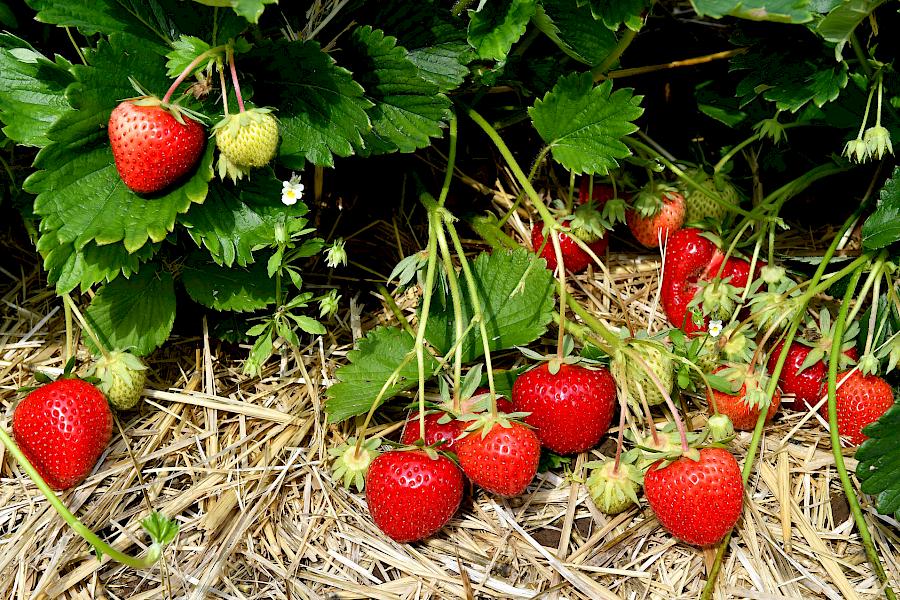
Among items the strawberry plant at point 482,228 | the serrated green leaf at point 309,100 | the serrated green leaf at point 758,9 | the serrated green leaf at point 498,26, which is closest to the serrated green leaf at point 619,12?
the strawberry plant at point 482,228

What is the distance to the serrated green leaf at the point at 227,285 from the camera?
164 cm

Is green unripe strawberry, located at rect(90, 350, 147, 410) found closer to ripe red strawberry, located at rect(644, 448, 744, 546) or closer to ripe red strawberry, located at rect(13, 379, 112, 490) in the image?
ripe red strawberry, located at rect(13, 379, 112, 490)

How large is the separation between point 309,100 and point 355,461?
2.05 ft

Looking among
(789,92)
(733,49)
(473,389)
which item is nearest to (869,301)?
(789,92)

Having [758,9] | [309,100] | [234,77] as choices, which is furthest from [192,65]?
[758,9]

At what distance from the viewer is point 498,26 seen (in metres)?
1.53

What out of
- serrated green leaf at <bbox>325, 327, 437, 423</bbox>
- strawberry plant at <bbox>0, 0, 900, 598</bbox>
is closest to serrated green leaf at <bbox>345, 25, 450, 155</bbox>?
strawberry plant at <bbox>0, 0, 900, 598</bbox>

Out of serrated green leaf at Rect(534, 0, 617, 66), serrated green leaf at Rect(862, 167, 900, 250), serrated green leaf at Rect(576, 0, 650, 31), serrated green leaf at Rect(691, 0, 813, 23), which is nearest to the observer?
serrated green leaf at Rect(691, 0, 813, 23)

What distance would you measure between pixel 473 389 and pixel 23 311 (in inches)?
39.7

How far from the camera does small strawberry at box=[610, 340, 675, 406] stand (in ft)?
4.92

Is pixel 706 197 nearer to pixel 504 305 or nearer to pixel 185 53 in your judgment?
pixel 504 305

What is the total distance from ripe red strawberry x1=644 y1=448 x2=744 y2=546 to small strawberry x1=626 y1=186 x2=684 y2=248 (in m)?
0.60

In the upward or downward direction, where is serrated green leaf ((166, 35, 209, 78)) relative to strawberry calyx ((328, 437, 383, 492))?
upward

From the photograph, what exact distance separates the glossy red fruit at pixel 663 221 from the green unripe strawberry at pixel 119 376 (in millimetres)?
1070
